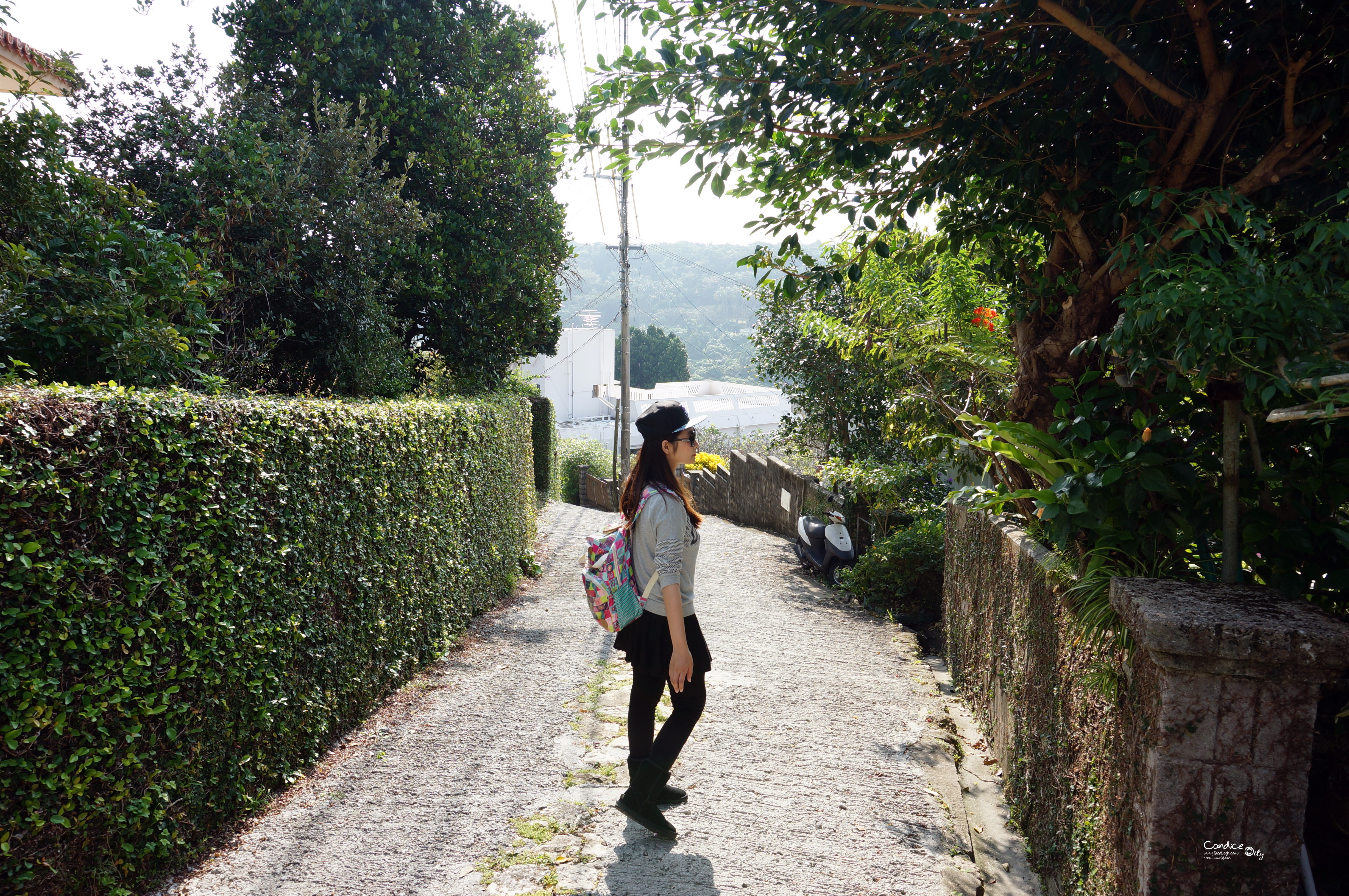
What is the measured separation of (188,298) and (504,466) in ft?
15.7

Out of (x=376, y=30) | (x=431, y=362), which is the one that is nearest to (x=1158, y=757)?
(x=431, y=362)

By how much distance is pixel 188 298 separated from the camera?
15.8 ft

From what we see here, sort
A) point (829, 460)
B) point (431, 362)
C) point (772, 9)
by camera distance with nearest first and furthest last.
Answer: point (772, 9)
point (431, 362)
point (829, 460)

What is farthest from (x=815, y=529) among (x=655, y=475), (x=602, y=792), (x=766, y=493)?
(x=655, y=475)

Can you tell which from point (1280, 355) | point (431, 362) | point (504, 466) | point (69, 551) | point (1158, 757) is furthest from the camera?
point (431, 362)

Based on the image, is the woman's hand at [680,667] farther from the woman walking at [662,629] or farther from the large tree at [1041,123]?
the large tree at [1041,123]

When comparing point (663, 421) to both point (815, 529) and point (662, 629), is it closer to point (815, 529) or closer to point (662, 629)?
point (662, 629)

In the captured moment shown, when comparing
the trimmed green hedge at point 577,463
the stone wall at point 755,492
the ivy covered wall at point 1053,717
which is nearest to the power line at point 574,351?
the trimmed green hedge at point 577,463

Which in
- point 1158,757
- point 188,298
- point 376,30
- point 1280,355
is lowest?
point 1158,757

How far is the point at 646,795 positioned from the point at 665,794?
Result: 0.60 ft

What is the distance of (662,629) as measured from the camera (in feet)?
12.2

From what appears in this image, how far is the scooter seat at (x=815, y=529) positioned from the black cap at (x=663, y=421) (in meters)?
8.09

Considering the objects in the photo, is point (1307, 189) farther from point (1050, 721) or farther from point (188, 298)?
point (188, 298)

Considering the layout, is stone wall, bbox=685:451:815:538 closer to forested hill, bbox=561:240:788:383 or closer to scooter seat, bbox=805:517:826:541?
scooter seat, bbox=805:517:826:541
